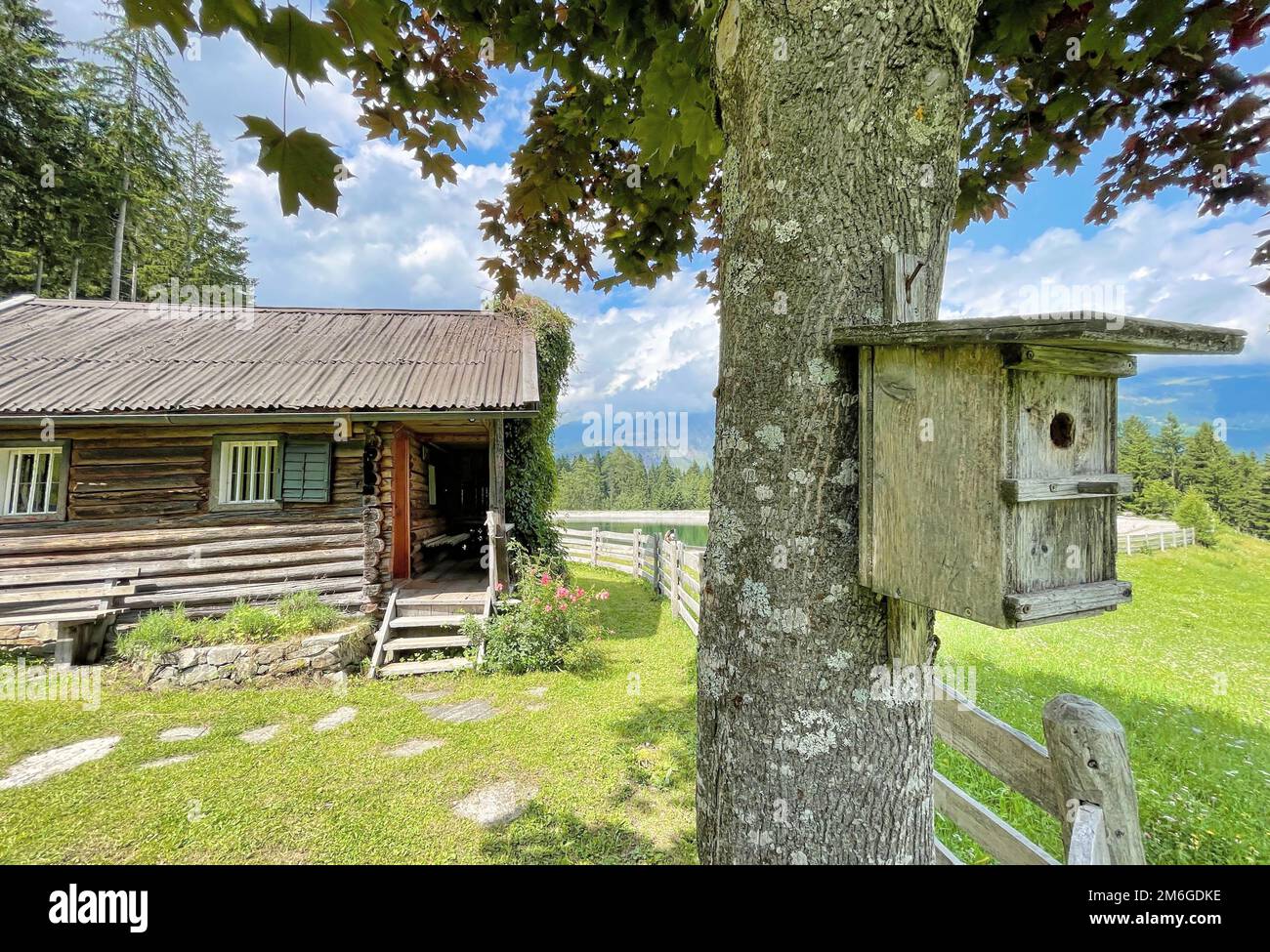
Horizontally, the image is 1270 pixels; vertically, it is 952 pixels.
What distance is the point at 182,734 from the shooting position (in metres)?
4.58

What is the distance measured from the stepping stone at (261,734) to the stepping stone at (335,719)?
350 mm

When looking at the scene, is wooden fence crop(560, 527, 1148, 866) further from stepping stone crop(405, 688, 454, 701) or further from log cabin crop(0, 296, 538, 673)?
log cabin crop(0, 296, 538, 673)

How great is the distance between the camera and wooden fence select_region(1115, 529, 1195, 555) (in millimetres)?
13289

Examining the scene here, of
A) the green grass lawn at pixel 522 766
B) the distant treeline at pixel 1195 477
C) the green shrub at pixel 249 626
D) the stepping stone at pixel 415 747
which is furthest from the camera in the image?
the distant treeline at pixel 1195 477

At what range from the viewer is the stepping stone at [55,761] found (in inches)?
152

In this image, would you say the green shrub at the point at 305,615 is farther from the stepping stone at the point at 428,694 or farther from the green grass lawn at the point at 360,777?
the stepping stone at the point at 428,694

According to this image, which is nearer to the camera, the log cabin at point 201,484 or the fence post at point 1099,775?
the fence post at point 1099,775

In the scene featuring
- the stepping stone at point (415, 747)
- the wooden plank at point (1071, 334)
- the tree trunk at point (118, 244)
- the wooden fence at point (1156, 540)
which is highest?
the tree trunk at point (118, 244)

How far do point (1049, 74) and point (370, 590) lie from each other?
27.1ft

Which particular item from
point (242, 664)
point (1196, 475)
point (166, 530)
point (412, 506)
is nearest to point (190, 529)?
point (166, 530)

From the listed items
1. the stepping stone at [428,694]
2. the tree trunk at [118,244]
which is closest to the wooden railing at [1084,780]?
the stepping stone at [428,694]
